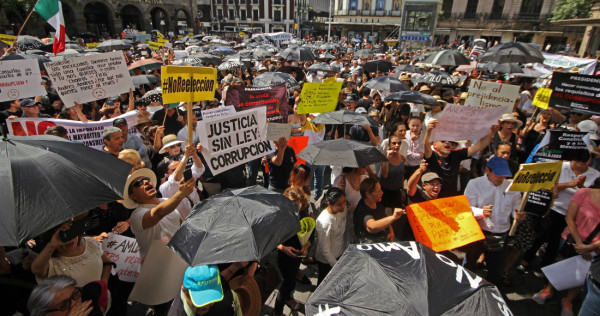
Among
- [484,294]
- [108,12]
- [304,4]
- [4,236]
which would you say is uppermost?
[304,4]

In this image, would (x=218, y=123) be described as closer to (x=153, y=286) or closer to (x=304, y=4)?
(x=153, y=286)

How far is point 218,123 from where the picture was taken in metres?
3.75

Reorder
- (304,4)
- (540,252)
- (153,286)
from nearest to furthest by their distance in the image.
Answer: (153,286)
(540,252)
(304,4)

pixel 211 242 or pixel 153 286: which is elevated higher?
pixel 211 242

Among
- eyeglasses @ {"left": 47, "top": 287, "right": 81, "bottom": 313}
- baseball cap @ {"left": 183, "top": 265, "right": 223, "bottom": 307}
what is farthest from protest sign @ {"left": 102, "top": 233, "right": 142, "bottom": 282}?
baseball cap @ {"left": 183, "top": 265, "right": 223, "bottom": 307}

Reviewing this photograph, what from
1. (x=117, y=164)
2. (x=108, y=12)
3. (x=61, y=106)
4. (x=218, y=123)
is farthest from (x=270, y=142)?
(x=108, y=12)

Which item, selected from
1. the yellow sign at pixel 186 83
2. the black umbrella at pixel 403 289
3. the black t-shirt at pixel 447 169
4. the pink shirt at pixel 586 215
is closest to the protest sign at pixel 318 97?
the yellow sign at pixel 186 83

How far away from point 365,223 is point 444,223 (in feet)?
2.65

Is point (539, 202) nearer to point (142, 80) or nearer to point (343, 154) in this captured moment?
point (343, 154)

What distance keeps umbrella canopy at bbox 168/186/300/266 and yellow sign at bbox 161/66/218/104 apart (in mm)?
1427

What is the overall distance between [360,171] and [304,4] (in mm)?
78289

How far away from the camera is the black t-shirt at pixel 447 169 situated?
170 inches

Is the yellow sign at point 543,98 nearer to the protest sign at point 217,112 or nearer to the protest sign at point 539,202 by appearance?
the protest sign at point 539,202

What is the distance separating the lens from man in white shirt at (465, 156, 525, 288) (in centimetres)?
348
